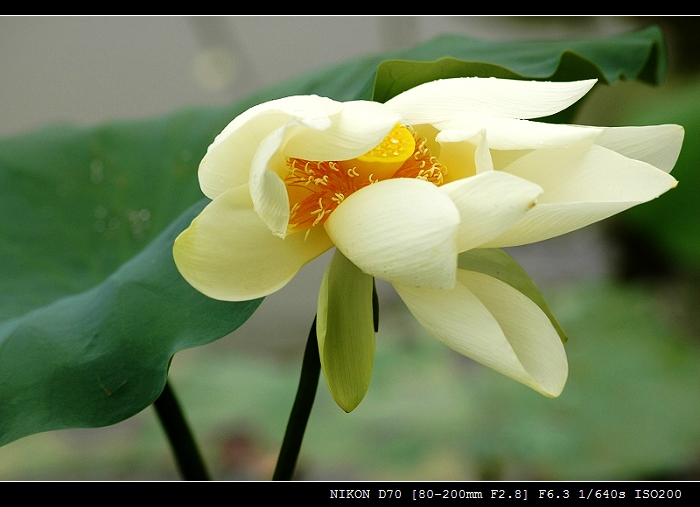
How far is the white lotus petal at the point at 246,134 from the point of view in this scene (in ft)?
1.12

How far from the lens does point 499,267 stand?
421mm

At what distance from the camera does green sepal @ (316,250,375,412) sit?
390 millimetres

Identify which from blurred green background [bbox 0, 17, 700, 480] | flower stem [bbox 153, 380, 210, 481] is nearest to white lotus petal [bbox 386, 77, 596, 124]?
flower stem [bbox 153, 380, 210, 481]

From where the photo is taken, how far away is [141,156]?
2.31ft

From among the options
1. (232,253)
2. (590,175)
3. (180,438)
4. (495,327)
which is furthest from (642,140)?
(180,438)

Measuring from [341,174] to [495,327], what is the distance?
133 mm

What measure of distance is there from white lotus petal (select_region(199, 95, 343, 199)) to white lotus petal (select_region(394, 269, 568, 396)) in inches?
4.4

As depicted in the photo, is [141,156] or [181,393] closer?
[141,156]

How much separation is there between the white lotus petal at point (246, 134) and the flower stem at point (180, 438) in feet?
0.77

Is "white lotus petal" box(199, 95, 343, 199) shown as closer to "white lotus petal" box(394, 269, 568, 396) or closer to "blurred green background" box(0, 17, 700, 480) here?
"white lotus petal" box(394, 269, 568, 396)

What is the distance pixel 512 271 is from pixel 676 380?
1134 mm
